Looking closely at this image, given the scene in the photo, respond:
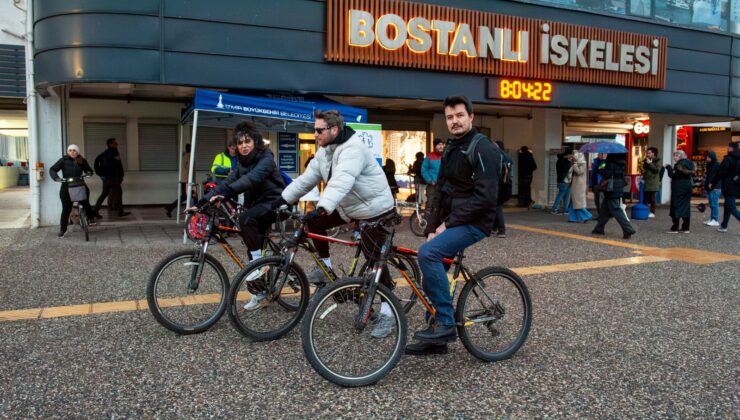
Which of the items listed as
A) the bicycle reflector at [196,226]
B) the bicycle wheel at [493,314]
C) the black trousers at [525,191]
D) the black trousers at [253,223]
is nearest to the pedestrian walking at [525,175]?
the black trousers at [525,191]

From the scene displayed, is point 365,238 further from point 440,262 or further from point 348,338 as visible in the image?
point 348,338

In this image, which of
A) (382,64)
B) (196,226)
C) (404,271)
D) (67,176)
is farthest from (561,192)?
(404,271)

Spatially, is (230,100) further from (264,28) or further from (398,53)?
(398,53)

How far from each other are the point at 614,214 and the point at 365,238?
7.74 meters

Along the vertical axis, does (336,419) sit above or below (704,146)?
below

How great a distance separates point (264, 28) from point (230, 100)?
2201mm

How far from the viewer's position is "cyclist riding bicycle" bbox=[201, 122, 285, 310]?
508 cm

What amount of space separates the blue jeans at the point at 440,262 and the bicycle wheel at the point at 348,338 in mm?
308

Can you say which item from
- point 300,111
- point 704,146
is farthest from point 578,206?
point 704,146

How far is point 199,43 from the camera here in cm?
1062

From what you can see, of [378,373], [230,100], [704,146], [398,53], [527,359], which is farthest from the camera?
[704,146]

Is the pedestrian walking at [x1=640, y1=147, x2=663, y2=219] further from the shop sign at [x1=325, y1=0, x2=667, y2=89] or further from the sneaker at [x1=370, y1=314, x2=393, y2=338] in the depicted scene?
the sneaker at [x1=370, y1=314, x2=393, y2=338]

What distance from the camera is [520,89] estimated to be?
45.6ft

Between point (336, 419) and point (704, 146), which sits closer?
point (336, 419)
